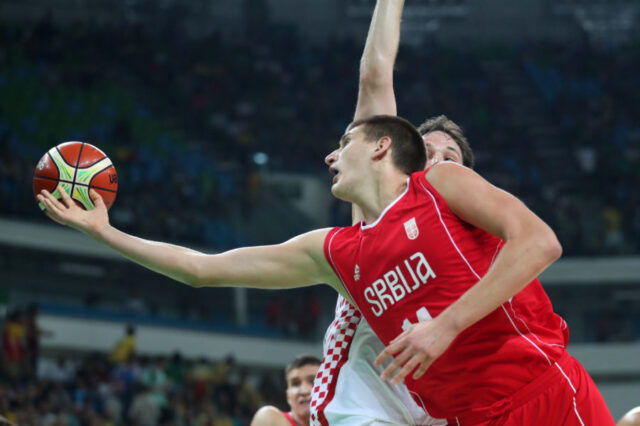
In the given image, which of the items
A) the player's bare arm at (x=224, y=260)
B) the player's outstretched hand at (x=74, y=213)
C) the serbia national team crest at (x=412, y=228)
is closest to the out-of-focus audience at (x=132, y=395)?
the player's outstretched hand at (x=74, y=213)

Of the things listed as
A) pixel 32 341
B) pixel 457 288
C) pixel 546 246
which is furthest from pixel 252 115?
pixel 546 246

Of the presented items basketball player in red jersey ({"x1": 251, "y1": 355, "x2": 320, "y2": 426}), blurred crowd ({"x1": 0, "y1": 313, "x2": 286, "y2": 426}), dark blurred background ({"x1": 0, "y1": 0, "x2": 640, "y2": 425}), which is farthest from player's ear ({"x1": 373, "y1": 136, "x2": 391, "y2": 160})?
dark blurred background ({"x1": 0, "y1": 0, "x2": 640, "y2": 425})

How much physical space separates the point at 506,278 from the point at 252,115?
20.3 m

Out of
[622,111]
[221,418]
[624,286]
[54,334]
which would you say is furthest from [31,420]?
[622,111]

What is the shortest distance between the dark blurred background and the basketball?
760cm

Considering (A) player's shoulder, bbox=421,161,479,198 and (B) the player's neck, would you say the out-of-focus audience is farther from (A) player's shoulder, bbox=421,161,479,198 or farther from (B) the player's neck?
(A) player's shoulder, bbox=421,161,479,198

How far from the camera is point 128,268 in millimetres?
18047

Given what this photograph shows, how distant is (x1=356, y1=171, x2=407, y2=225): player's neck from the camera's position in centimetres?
331

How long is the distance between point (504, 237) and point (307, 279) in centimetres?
104

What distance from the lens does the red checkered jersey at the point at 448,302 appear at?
3008 millimetres

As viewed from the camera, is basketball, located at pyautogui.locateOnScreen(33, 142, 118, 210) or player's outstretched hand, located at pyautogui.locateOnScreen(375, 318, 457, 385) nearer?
player's outstretched hand, located at pyautogui.locateOnScreen(375, 318, 457, 385)

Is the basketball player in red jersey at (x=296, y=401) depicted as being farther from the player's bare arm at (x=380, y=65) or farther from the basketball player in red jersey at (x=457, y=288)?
the basketball player in red jersey at (x=457, y=288)

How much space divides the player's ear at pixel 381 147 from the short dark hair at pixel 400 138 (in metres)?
0.02

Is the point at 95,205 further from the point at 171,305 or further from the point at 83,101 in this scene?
the point at 83,101
